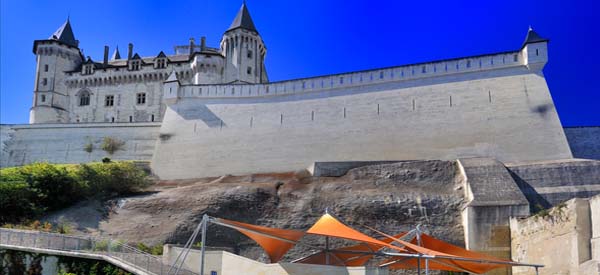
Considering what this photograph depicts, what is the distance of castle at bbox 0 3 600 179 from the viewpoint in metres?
32.4

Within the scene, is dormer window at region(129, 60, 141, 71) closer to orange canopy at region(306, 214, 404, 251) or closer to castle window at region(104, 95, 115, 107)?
castle window at region(104, 95, 115, 107)

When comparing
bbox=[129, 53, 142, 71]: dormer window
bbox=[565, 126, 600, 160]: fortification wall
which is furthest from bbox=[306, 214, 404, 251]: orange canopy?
bbox=[129, 53, 142, 71]: dormer window

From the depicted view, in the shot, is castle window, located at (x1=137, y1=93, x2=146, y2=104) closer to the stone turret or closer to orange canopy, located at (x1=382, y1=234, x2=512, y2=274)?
the stone turret

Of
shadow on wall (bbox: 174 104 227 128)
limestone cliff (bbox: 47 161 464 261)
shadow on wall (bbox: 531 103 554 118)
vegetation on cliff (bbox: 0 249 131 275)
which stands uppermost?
shadow on wall (bbox: 174 104 227 128)

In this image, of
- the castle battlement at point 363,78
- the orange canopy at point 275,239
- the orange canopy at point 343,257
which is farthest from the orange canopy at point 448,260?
the castle battlement at point 363,78

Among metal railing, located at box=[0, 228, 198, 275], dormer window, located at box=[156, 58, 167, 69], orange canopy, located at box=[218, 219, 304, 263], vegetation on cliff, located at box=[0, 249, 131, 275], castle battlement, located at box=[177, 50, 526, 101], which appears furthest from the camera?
dormer window, located at box=[156, 58, 167, 69]

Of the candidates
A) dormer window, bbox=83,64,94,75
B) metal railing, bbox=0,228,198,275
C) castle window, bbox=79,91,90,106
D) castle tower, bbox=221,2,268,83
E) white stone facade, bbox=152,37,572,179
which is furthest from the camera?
dormer window, bbox=83,64,94,75

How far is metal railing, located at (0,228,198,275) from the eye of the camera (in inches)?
784

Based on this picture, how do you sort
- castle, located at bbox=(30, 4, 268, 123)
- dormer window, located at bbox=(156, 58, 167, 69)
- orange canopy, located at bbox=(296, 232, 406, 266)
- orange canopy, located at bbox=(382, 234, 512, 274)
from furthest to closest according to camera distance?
dormer window, located at bbox=(156, 58, 167, 69), castle, located at bbox=(30, 4, 268, 123), orange canopy, located at bbox=(296, 232, 406, 266), orange canopy, located at bbox=(382, 234, 512, 274)

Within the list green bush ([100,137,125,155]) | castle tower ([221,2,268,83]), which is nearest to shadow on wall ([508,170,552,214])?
green bush ([100,137,125,155])

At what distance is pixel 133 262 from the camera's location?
2033 centimetres

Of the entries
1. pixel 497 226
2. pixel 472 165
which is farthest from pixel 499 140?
pixel 497 226

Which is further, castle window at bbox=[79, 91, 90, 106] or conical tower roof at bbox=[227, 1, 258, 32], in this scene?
castle window at bbox=[79, 91, 90, 106]

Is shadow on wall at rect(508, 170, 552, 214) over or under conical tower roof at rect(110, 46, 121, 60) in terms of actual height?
under
